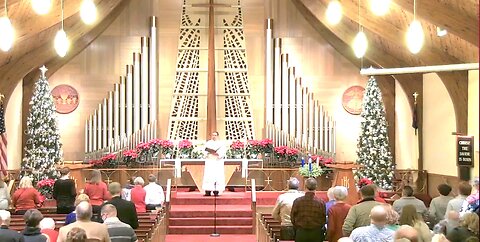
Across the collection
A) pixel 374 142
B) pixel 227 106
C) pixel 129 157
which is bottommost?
pixel 129 157

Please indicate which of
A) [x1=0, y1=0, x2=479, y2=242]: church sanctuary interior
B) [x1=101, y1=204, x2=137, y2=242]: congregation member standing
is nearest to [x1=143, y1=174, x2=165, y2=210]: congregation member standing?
[x1=0, y1=0, x2=479, y2=242]: church sanctuary interior

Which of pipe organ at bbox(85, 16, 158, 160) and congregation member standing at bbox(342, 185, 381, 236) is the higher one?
pipe organ at bbox(85, 16, 158, 160)

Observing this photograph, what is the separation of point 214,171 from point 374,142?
4.06 metres

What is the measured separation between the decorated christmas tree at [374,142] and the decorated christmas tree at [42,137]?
710cm

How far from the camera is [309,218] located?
337 inches

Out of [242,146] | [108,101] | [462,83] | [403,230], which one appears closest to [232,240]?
[242,146]

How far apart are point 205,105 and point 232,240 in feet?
20.9

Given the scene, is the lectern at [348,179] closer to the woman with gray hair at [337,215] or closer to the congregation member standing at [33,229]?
the woman with gray hair at [337,215]

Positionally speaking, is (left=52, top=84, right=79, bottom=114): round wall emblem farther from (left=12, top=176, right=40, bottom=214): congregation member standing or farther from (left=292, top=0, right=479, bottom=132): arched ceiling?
(left=12, top=176, right=40, bottom=214): congregation member standing

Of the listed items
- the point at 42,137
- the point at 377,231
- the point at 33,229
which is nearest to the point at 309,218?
the point at 377,231

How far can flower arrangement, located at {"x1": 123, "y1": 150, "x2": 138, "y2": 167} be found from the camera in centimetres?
A: 1805

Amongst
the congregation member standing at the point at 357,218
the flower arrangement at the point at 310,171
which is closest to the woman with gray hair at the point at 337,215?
the congregation member standing at the point at 357,218

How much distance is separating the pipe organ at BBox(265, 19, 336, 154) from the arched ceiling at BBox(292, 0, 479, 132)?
1452 millimetres

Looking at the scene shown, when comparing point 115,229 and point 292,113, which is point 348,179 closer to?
point 292,113
